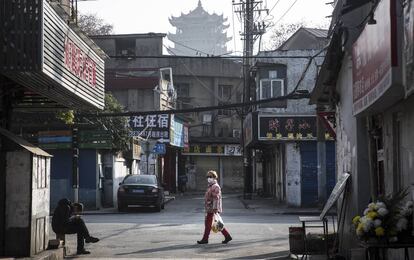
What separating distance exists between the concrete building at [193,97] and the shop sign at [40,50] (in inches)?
1307

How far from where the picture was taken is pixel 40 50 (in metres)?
10.1

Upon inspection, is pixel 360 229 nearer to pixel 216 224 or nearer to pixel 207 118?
pixel 216 224

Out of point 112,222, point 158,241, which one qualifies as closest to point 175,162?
point 112,222

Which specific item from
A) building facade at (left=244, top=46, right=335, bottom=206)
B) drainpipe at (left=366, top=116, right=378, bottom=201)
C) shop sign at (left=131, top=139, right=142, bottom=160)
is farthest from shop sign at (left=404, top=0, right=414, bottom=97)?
shop sign at (left=131, top=139, right=142, bottom=160)

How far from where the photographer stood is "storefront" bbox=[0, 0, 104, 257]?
33.5ft

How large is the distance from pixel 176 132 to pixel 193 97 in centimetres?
1451

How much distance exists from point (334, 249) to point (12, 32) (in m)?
6.74

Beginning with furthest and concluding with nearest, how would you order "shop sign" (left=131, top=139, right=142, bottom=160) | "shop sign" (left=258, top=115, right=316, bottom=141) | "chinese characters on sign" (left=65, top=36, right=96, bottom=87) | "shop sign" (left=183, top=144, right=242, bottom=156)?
"shop sign" (left=183, top=144, right=242, bottom=156)
"shop sign" (left=131, top=139, right=142, bottom=160)
"shop sign" (left=258, top=115, right=316, bottom=141)
"chinese characters on sign" (left=65, top=36, right=96, bottom=87)

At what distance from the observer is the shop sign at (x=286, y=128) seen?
31.5m

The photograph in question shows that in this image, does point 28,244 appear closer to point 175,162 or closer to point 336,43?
point 336,43

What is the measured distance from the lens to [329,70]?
13594mm

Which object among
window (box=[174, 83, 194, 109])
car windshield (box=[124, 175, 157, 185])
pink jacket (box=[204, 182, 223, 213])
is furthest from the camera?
window (box=[174, 83, 194, 109])

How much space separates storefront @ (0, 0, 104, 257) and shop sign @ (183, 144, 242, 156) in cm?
4127

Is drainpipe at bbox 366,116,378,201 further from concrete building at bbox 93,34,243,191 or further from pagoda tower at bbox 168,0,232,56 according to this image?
pagoda tower at bbox 168,0,232,56
